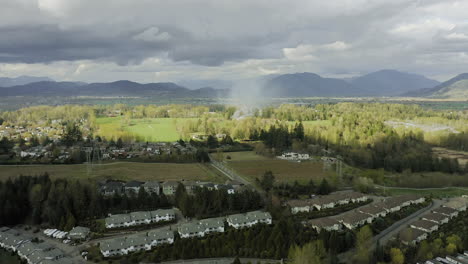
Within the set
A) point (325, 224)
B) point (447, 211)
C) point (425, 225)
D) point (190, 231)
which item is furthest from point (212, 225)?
point (447, 211)

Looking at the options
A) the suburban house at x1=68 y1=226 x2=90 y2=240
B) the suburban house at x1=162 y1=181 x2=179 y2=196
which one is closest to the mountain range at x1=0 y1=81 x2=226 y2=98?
the suburban house at x1=162 y1=181 x2=179 y2=196

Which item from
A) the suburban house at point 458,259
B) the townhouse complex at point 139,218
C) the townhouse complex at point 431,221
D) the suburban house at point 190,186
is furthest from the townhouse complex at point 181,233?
the suburban house at point 458,259

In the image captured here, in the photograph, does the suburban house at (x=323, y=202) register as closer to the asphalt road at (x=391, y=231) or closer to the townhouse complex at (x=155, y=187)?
the asphalt road at (x=391, y=231)

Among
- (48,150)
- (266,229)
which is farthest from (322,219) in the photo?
(48,150)

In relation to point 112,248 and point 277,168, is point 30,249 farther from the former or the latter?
point 277,168

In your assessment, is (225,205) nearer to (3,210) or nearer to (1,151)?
(3,210)

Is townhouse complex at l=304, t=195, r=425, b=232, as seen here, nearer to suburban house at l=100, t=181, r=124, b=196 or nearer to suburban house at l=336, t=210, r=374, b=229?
suburban house at l=336, t=210, r=374, b=229
